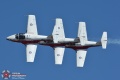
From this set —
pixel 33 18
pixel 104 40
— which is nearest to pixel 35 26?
pixel 33 18

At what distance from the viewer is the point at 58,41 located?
→ 482 ft

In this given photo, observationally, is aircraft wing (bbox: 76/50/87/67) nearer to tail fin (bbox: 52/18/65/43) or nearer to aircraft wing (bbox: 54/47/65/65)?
aircraft wing (bbox: 54/47/65/65)

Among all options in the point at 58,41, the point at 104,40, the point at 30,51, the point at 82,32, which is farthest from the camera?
the point at 82,32

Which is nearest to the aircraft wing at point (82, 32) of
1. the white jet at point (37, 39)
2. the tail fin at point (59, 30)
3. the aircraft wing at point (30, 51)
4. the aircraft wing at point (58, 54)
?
the white jet at point (37, 39)

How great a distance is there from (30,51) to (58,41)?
510cm

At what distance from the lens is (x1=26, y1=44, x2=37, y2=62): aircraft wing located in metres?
146

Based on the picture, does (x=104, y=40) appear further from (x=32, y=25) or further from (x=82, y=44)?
(x=32, y=25)

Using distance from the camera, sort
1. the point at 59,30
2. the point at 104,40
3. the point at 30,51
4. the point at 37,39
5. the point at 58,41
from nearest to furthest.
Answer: the point at 37,39
the point at 30,51
the point at 58,41
the point at 59,30
the point at 104,40

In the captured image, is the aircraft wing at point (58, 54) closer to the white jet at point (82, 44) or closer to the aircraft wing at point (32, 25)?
the white jet at point (82, 44)

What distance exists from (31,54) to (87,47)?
1026 centimetres

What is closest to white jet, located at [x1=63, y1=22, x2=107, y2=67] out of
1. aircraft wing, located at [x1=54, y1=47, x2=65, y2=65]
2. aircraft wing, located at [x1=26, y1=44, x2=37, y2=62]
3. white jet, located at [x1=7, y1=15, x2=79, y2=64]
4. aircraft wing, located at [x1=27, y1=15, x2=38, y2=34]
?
white jet, located at [x1=7, y1=15, x2=79, y2=64]

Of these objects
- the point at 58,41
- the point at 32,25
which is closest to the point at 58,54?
the point at 58,41

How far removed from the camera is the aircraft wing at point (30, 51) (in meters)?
146

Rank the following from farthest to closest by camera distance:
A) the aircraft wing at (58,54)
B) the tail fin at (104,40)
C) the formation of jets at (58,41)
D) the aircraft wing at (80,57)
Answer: the aircraft wing at (80,57) < the tail fin at (104,40) < the aircraft wing at (58,54) < the formation of jets at (58,41)
